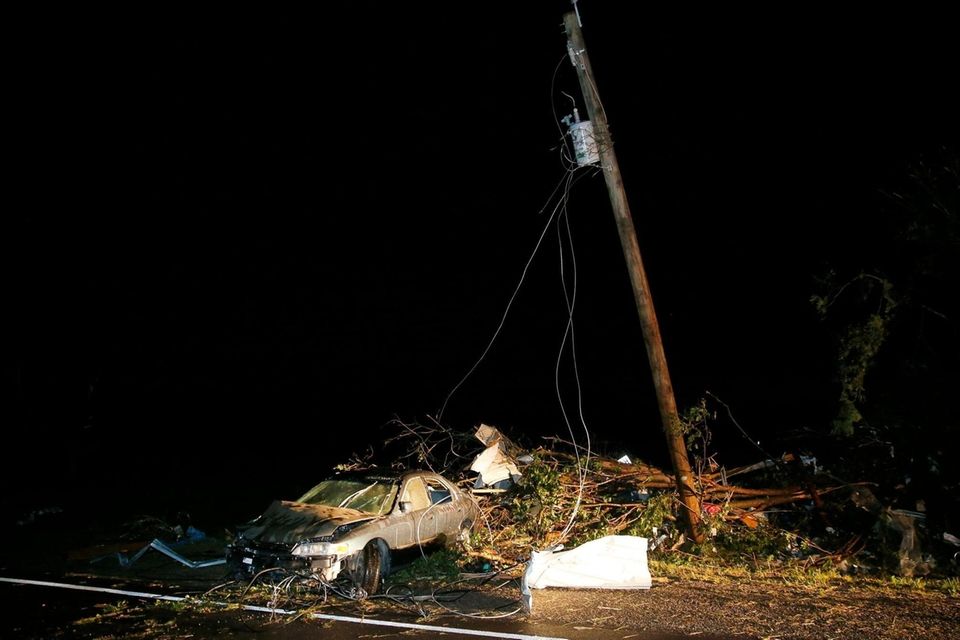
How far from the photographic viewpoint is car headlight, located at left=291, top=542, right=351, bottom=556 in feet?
27.5

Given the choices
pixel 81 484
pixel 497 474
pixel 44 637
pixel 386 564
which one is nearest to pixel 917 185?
pixel 497 474

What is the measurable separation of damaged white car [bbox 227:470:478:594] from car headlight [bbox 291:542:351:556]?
11 millimetres

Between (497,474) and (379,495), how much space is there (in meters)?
2.52

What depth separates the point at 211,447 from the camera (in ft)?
98.8

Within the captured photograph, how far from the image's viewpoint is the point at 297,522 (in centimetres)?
905

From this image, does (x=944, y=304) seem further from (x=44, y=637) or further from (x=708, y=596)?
(x=44, y=637)

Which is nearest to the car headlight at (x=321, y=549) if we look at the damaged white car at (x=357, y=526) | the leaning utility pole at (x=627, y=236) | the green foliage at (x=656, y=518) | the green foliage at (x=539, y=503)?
the damaged white car at (x=357, y=526)

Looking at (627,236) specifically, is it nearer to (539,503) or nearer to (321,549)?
(539,503)

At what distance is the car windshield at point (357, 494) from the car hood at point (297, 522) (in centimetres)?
18

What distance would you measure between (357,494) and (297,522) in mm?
1078

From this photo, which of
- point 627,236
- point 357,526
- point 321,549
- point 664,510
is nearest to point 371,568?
point 357,526

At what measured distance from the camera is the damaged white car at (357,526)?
8.48 meters

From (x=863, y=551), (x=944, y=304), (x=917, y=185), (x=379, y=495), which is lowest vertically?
(x=863, y=551)

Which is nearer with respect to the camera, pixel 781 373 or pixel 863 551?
pixel 863 551
